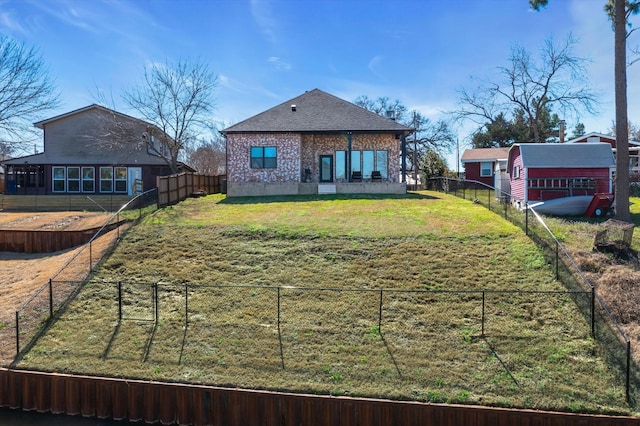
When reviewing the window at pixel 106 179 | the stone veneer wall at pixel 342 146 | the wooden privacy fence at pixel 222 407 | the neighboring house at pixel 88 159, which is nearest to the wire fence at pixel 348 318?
the wooden privacy fence at pixel 222 407

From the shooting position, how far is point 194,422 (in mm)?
7965

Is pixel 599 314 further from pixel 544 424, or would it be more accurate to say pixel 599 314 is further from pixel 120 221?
pixel 120 221

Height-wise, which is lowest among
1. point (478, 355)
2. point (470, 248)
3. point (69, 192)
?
point (478, 355)

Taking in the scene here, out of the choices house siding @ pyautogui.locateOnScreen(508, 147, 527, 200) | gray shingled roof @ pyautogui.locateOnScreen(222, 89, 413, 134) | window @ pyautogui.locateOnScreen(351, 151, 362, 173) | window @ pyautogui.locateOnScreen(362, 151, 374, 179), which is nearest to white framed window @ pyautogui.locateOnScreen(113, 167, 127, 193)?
gray shingled roof @ pyautogui.locateOnScreen(222, 89, 413, 134)

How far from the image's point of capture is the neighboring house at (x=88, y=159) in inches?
1112

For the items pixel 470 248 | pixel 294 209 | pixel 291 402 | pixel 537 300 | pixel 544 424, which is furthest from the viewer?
pixel 294 209

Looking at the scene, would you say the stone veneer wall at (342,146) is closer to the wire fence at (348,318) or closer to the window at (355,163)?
the window at (355,163)

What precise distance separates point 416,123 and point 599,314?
38146 millimetres

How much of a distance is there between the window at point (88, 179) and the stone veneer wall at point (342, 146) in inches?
572

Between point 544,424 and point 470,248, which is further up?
point 470,248

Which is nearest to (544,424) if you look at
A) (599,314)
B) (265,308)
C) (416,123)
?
(599,314)

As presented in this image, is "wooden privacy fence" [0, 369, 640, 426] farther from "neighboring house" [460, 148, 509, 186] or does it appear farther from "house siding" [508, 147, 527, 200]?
"neighboring house" [460, 148, 509, 186]

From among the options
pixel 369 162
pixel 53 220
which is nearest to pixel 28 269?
pixel 53 220

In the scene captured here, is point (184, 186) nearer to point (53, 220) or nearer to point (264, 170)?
point (264, 170)
